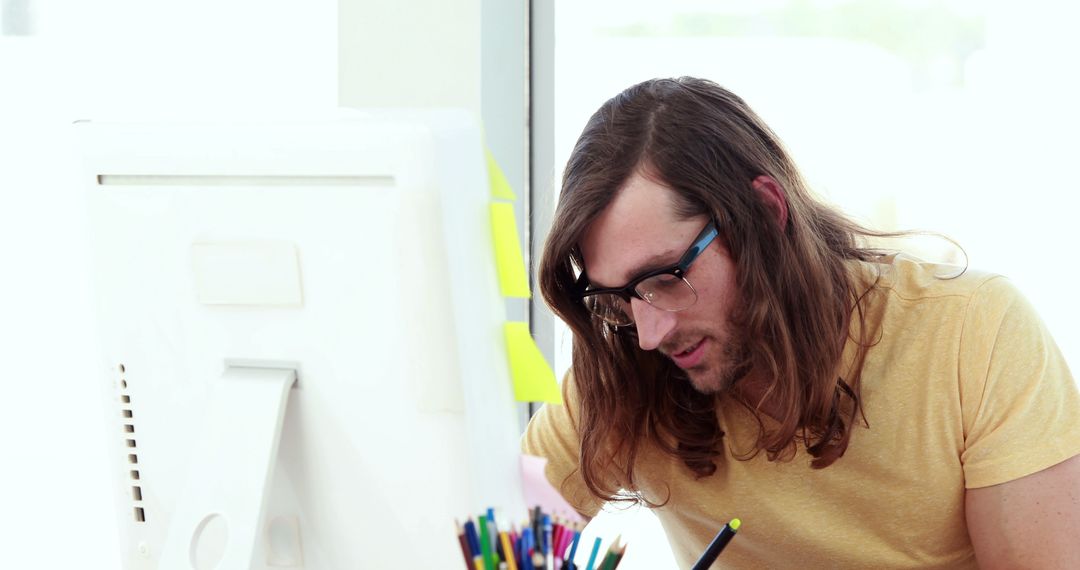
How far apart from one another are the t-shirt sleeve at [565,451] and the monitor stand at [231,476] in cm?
58

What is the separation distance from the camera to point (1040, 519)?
3.25 feet

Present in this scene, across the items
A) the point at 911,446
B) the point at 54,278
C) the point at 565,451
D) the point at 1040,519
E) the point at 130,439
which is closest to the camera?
the point at 130,439

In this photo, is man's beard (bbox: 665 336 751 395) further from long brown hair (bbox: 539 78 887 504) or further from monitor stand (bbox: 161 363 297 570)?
monitor stand (bbox: 161 363 297 570)

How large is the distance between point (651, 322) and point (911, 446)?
1.05 ft

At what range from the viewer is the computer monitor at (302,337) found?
67cm

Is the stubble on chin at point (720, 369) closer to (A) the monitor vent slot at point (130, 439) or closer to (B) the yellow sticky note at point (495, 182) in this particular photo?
(B) the yellow sticky note at point (495, 182)

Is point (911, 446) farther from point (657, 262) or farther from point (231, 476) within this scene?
point (231, 476)

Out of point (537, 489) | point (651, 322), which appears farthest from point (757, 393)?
point (537, 489)

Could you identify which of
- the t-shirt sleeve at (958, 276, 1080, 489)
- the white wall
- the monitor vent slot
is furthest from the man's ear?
the white wall

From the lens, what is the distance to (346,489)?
28.5 inches

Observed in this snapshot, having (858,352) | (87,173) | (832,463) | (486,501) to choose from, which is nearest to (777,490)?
(832,463)

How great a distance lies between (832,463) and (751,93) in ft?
3.08

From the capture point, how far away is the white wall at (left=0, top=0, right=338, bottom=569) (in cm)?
148

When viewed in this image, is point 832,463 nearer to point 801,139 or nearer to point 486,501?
point 486,501
